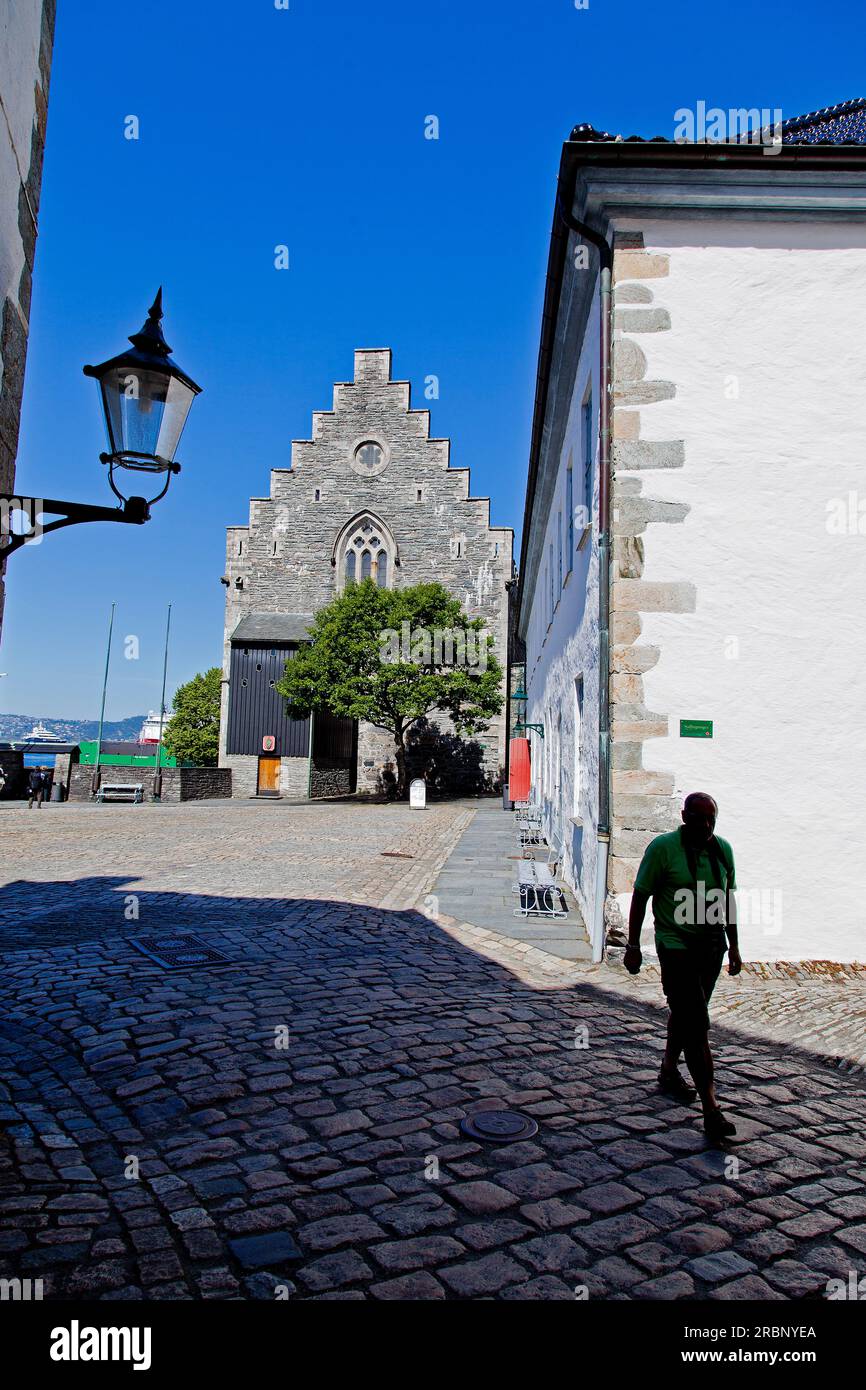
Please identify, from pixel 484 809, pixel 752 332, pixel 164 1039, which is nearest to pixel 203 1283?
pixel 164 1039

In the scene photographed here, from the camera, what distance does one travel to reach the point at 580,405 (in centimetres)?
947

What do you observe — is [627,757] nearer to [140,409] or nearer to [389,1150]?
[389,1150]

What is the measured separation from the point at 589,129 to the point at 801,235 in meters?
1.93

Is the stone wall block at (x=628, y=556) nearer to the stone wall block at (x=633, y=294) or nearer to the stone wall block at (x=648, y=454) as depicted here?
the stone wall block at (x=648, y=454)

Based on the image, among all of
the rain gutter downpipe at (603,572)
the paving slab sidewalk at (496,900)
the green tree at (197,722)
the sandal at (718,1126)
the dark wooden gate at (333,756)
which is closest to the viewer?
the sandal at (718,1126)

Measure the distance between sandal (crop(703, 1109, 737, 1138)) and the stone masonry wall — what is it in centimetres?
295

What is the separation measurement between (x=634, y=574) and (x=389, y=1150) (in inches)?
185

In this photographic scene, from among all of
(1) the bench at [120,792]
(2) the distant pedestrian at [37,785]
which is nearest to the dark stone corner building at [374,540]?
(1) the bench at [120,792]

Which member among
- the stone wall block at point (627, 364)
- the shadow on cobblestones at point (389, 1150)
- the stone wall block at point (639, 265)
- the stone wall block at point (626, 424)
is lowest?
the shadow on cobblestones at point (389, 1150)

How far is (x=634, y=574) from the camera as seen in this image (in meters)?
6.83

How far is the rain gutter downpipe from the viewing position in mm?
6863

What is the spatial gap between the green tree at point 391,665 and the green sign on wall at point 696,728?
22.9 meters

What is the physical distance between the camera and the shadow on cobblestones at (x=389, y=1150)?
2686 millimetres

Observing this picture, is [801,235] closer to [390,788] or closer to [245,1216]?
[245,1216]
